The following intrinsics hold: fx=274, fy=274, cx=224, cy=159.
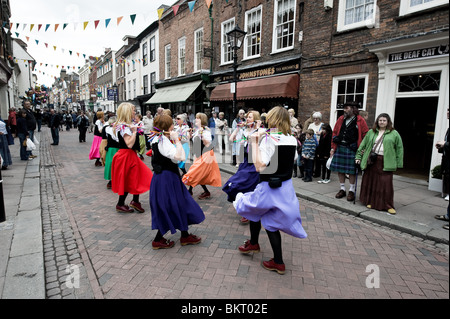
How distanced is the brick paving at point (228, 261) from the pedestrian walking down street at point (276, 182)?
445 mm

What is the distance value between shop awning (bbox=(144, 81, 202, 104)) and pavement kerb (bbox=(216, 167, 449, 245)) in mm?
11678

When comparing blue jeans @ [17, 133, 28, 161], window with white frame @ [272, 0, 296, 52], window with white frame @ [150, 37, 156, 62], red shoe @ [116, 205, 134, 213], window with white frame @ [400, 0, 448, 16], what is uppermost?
window with white frame @ [150, 37, 156, 62]

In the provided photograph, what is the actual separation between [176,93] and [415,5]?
44.2 ft

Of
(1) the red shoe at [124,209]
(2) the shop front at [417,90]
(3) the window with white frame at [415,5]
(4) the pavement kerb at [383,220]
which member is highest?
(3) the window with white frame at [415,5]

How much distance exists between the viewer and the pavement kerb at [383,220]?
4.07 metres

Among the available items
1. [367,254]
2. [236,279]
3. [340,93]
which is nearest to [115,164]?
[236,279]

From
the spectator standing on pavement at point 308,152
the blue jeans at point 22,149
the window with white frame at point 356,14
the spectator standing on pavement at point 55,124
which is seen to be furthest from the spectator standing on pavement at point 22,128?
the window with white frame at point 356,14

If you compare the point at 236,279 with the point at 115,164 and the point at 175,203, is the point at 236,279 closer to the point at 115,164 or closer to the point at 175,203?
the point at 175,203

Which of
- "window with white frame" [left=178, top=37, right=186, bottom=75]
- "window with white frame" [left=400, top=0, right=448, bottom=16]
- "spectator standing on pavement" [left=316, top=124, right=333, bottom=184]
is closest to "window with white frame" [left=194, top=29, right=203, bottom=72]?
"window with white frame" [left=178, top=37, right=186, bottom=75]

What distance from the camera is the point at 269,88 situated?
35.0 feet

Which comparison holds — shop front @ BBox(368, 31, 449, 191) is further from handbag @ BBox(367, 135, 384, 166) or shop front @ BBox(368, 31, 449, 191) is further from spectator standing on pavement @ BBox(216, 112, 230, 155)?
spectator standing on pavement @ BBox(216, 112, 230, 155)

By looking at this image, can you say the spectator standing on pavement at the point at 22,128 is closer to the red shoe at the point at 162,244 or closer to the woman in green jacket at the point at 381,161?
the red shoe at the point at 162,244

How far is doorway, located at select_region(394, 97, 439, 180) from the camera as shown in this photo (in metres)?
8.76
